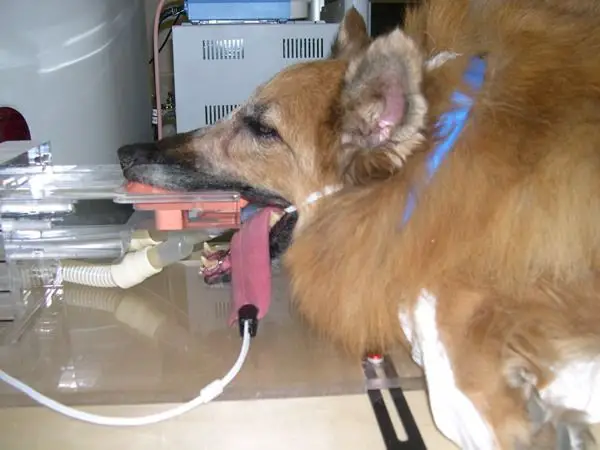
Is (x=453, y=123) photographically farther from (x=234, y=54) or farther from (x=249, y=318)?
(x=234, y=54)

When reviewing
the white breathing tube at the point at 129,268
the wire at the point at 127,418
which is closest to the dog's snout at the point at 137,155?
the white breathing tube at the point at 129,268

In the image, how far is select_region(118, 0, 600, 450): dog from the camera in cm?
87

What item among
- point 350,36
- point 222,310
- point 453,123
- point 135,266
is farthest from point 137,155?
point 453,123

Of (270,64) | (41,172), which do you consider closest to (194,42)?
(270,64)

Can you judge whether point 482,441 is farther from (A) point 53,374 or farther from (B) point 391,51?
(A) point 53,374

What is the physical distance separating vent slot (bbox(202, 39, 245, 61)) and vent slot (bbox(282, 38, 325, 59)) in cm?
11

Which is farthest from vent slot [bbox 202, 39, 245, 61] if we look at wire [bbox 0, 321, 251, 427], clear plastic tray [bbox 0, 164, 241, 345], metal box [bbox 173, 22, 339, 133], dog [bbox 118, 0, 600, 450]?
wire [bbox 0, 321, 251, 427]

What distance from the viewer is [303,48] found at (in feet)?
5.49

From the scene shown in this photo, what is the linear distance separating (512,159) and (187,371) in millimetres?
563

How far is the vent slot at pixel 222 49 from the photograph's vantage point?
1.66 metres

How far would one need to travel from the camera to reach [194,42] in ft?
5.44

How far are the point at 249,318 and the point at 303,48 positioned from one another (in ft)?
2.66

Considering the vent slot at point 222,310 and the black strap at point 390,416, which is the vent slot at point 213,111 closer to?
the vent slot at point 222,310

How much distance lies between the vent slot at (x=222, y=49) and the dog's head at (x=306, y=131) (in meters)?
0.45
